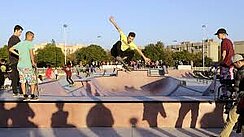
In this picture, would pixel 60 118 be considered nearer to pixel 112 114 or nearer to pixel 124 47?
pixel 112 114

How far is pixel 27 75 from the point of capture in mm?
9273

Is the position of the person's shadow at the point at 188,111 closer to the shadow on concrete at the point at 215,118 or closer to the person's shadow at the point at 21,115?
the shadow on concrete at the point at 215,118

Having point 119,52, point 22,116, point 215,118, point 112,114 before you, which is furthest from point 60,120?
point 119,52

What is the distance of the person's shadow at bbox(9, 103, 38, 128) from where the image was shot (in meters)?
9.07

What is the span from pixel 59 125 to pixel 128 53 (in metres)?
6.31

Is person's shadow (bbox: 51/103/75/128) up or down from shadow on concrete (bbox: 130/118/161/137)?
up

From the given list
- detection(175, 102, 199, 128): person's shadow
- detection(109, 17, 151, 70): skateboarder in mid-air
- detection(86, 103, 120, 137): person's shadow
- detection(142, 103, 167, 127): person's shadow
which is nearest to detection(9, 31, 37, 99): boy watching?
detection(86, 103, 120, 137): person's shadow

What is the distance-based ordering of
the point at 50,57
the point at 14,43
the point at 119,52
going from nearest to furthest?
the point at 14,43, the point at 119,52, the point at 50,57

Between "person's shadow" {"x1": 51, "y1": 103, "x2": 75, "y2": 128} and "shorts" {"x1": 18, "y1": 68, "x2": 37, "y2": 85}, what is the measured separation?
2.95 ft

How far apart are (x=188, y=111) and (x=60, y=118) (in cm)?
295

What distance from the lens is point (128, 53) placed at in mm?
15000

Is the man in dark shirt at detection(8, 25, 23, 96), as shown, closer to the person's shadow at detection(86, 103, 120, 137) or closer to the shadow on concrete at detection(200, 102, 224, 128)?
the person's shadow at detection(86, 103, 120, 137)

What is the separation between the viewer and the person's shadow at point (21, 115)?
29.8 ft

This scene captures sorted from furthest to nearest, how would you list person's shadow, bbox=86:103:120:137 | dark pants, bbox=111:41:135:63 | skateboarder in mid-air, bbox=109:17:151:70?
1. dark pants, bbox=111:41:135:63
2. skateboarder in mid-air, bbox=109:17:151:70
3. person's shadow, bbox=86:103:120:137
